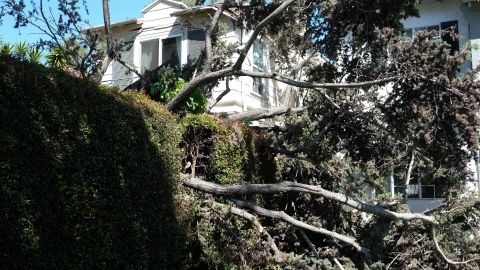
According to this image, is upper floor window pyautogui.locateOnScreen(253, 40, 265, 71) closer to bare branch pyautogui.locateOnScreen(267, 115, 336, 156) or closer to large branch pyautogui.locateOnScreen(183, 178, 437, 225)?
bare branch pyautogui.locateOnScreen(267, 115, 336, 156)

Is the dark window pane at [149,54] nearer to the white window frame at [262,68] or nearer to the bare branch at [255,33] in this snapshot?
the white window frame at [262,68]

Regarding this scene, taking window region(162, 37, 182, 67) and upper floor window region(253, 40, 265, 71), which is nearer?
window region(162, 37, 182, 67)

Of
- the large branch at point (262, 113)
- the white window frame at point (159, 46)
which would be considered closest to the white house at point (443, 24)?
the large branch at point (262, 113)

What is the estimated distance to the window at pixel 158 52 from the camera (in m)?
17.5

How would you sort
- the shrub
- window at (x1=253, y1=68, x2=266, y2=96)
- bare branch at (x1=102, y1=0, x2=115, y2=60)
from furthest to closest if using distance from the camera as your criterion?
window at (x1=253, y1=68, x2=266, y2=96) → the shrub → bare branch at (x1=102, y1=0, x2=115, y2=60)

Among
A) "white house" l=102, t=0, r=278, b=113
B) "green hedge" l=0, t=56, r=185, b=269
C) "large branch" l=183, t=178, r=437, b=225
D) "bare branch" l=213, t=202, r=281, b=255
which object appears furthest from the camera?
"white house" l=102, t=0, r=278, b=113

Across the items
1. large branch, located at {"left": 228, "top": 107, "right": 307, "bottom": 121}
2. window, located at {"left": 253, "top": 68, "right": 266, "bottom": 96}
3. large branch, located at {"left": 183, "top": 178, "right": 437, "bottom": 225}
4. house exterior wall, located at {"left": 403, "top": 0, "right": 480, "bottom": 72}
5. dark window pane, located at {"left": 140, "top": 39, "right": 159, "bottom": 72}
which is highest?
house exterior wall, located at {"left": 403, "top": 0, "right": 480, "bottom": 72}

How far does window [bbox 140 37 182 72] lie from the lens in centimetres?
1748

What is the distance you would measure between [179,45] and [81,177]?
37.7 ft

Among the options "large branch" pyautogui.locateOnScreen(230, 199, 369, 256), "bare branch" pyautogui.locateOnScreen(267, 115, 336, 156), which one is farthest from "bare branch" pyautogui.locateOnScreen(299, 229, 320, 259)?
"bare branch" pyautogui.locateOnScreen(267, 115, 336, 156)

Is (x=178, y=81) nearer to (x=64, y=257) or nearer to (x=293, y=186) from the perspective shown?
(x=293, y=186)

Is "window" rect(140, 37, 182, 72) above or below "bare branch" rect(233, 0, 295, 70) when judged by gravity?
above

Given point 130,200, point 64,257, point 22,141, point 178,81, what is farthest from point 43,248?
point 178,81

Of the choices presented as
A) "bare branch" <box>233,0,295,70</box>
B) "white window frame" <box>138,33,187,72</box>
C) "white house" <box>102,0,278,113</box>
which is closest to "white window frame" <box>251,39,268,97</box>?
"white house" <box>102,0,278,113</box>
